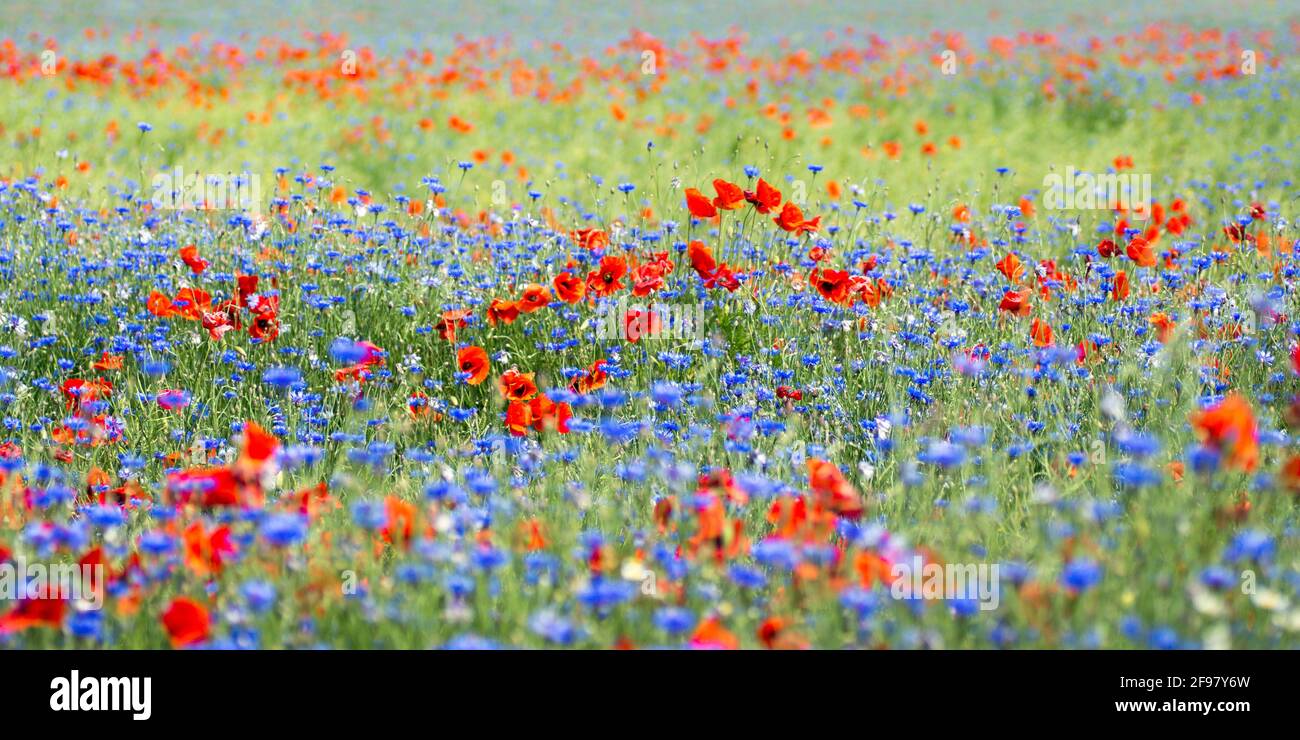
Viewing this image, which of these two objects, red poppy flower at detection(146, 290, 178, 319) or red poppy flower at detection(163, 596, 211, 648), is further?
red poppy flower at detection(146, 290, 178, 319)

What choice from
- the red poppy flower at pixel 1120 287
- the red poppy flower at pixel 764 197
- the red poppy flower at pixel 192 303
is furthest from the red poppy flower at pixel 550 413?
the red poppy flower at pixel 1120 287

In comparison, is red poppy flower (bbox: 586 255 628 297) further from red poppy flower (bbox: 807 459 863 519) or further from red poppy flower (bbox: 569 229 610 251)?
red poppy flower (bbox: 807 459 863 519)

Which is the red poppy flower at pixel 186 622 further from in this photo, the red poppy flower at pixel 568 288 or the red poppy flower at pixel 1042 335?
the red poppy flower at pixel 1042 335

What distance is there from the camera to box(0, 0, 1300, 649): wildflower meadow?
2.21 metres

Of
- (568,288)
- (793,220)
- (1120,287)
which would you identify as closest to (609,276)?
(568,288)

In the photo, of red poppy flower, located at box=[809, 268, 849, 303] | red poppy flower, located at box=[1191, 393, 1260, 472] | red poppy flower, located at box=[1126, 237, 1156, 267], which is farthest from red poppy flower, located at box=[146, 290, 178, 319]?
red poppy flower, located at box=[1126, 237, 1156, 267]

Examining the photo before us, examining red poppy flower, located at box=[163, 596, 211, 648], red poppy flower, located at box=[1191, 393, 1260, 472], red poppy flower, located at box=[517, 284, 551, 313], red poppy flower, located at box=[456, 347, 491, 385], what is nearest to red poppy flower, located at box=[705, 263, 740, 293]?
red poppy flower, located at box=[517, 284, 551, 313]

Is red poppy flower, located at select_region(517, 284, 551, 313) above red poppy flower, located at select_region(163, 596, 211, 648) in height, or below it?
above

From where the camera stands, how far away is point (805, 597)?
242 cm

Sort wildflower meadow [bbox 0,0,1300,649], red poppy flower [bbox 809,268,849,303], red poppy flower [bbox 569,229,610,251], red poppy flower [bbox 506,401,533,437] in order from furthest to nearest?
red poppy flower [bbox 569,229,610,251]
red poppy flower [bbox 809,268,849,303]
red poppy flower [bbox 506,401,533,437]
wildflower meadow [bbox 0,0,1300,649]

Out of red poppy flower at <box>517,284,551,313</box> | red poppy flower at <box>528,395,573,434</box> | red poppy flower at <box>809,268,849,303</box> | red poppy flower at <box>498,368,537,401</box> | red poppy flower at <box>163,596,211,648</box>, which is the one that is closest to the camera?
red poppy flower at <box>163,596,211,648</box>

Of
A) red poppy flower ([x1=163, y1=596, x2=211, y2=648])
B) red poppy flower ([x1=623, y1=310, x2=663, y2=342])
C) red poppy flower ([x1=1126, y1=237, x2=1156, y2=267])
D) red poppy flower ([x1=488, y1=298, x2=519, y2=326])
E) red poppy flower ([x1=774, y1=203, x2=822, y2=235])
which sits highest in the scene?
red poppy flower ([x1=774, y1=203, x2=822, y2=235])

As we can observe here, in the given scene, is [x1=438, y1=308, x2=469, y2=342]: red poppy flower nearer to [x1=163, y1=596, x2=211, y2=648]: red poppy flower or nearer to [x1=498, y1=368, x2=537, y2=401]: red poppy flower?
[x1=498, y1=368, x2=537, y2=401]: red poppy flower

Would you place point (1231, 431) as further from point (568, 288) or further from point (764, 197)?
point (568, 288)
